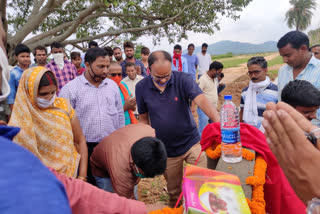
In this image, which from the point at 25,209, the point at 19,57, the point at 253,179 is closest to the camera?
the point at 25,209

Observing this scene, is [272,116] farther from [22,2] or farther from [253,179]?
[22,2]

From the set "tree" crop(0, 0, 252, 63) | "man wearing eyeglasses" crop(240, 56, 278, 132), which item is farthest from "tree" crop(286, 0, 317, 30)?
"man wearing eyeglasses" crop(240, 56, 278, 132)

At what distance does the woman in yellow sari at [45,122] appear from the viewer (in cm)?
176

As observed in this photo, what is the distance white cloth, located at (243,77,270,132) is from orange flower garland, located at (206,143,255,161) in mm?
1452

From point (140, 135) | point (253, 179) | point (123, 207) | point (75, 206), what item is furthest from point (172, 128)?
point (75, 206)

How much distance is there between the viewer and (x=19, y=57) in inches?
151

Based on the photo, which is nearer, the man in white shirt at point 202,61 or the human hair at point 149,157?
the human hair at point 149,157

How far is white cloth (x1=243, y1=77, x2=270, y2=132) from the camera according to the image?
2838mm

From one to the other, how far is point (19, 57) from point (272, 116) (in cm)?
431

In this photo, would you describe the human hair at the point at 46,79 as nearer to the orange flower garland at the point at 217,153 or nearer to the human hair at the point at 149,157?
the human hair at the point at 149,157

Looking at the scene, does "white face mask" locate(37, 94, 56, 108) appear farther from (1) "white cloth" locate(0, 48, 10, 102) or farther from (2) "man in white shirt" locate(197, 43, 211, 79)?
(2) "man in white shirt" locate(197, 43, 211, 79)

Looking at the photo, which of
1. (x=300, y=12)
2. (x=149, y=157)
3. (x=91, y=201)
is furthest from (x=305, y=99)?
(x=300, y=12)

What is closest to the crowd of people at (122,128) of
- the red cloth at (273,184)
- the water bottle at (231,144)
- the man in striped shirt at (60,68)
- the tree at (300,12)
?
the water bottle at (231,144)

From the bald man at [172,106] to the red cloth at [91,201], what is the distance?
4.72 feet
